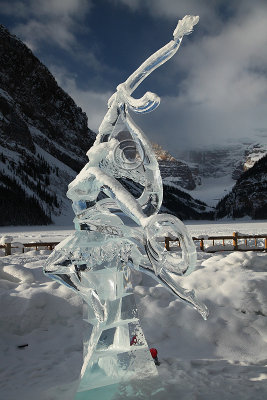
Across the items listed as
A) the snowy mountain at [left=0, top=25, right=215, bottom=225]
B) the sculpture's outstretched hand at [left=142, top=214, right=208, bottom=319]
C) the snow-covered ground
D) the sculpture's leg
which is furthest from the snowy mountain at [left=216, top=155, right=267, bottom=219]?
the sculpture's outstretched hand at [left=142, top=214, right=208, bottom=319]

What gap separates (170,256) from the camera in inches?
109

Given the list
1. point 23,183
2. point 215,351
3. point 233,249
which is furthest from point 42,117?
point 215,351

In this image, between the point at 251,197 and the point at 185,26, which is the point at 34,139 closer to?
the point at 251,197

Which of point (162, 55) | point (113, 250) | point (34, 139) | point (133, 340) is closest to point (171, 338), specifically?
point (133, 340)

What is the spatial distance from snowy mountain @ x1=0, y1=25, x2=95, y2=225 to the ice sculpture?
2084 inches

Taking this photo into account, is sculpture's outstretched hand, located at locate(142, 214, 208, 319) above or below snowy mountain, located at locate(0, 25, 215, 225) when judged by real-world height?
below

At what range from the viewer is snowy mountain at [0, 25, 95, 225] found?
200 ft

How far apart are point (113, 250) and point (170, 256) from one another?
0.62 m

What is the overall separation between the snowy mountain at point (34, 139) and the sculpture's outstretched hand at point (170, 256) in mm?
53538

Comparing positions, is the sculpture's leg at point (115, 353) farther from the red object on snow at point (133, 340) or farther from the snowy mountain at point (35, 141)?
the snowy mountain at point (35, 141)

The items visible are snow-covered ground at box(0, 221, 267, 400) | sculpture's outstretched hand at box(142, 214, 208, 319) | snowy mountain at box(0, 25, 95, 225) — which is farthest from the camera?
snowy mountain at box(0, 25, 95, 225)

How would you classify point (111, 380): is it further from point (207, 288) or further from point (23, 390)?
point (207, 288)

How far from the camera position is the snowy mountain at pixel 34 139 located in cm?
6106

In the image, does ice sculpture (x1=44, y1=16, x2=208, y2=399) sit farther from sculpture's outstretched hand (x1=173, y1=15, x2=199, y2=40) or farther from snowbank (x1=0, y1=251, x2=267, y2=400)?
snowbank (x1=0, y1=251, x2=267, y2=400)
